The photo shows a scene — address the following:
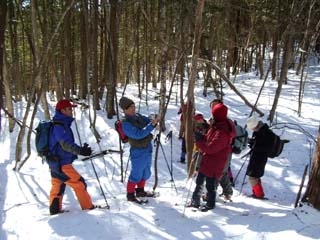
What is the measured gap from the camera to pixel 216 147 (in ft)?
15.6

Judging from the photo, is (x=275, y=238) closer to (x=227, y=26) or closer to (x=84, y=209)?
(x=84, y=209)

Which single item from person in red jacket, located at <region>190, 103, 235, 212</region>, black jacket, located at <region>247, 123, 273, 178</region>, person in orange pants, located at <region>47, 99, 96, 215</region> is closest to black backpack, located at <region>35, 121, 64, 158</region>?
person in orange pants, located at <region>47, 99, 96, 215</region>

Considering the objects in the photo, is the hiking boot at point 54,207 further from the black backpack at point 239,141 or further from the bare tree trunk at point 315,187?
the bare tree trunk at point 315,187

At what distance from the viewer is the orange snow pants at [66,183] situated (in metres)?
5.12

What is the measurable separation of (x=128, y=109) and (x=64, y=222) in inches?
67.5

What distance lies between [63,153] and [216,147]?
2.01 metres

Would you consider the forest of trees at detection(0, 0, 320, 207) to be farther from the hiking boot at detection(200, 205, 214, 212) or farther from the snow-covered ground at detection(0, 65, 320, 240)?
the hiking boot at detection(200, 205, 214, 212)

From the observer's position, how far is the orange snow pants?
512cm

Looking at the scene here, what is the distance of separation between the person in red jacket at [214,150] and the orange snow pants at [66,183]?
1.51 metres

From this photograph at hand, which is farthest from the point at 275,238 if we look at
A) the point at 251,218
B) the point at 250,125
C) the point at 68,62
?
the point at 68,62

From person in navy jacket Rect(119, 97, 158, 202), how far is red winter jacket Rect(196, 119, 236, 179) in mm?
801

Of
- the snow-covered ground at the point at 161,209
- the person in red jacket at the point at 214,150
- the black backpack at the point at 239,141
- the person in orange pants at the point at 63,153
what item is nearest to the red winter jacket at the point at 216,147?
the person in red jacket at the point at 214,150

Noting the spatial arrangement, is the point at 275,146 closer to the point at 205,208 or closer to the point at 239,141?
the point at 239,141

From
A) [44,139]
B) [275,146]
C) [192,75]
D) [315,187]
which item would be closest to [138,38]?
[192,75]
